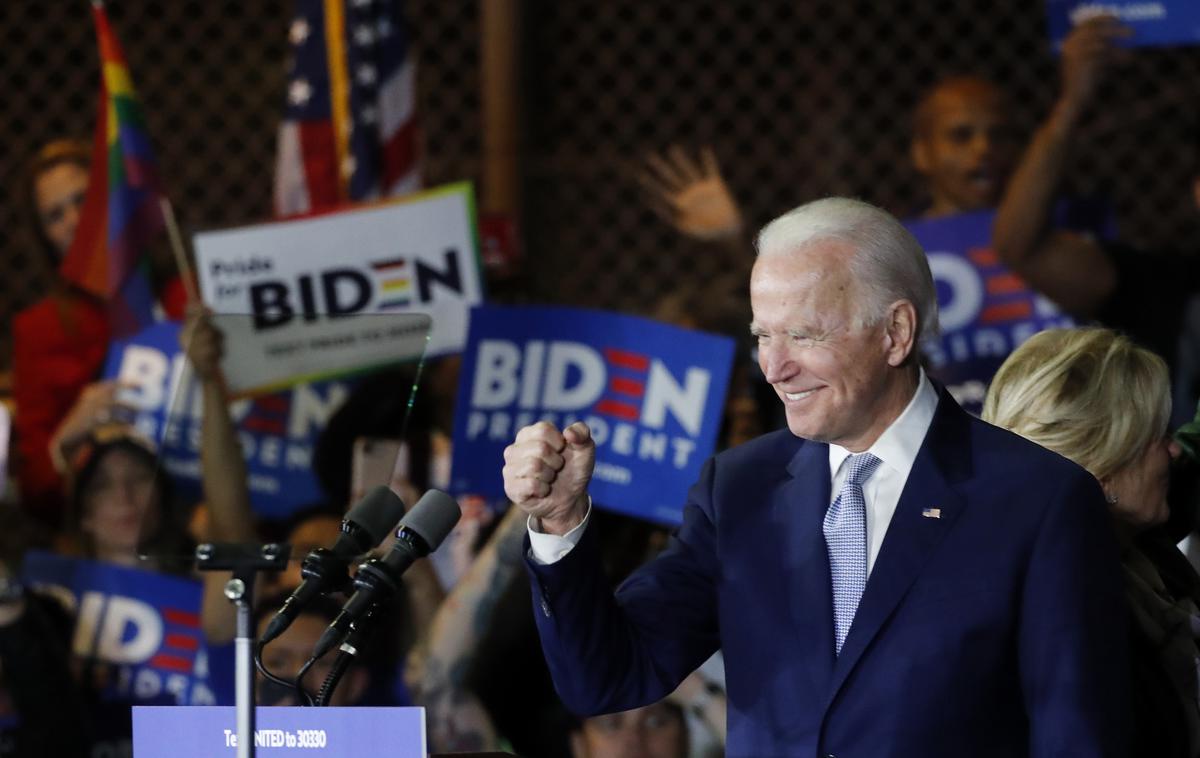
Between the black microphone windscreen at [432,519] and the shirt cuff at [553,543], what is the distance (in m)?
0.10

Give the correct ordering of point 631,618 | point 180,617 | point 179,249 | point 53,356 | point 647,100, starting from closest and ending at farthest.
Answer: point 631,618 → point 180,617 → point 179,249 → point 53,356 → point 647,100

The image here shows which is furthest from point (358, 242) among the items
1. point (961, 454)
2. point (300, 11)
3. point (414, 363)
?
point (961, 454)

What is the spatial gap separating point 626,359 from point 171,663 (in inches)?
42.8

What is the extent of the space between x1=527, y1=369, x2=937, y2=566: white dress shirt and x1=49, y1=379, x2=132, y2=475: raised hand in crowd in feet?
7.66

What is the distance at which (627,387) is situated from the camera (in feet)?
10.7

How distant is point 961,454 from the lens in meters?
1.84

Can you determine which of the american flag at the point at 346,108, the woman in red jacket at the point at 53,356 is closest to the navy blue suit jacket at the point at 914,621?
the american flag at the point at 346,108

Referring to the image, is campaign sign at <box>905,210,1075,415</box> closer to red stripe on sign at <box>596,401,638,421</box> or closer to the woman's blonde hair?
red stripe on sign at <box>596,401,638,421</box>

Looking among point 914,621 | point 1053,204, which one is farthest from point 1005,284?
point 914,621

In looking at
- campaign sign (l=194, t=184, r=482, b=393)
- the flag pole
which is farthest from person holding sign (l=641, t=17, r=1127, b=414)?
the flag pole

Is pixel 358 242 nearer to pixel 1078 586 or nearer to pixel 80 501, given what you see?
pixel 80 501

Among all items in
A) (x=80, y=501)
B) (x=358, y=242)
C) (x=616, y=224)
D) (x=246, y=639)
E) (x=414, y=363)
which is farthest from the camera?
(x=616, y=224)

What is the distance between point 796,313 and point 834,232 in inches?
3.9

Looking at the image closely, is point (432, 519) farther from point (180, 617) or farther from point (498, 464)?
point (180, 617)
